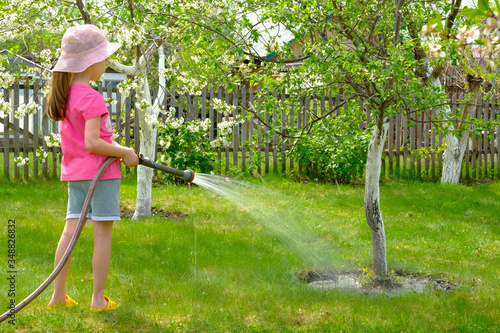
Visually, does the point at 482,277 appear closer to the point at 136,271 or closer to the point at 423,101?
the point at 423,101

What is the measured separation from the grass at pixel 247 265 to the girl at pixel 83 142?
0.44 meters

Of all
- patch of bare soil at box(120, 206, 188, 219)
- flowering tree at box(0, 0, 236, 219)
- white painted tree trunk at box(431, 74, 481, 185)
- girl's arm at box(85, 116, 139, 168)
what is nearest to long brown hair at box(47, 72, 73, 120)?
girl's arm at box(85, 116, 139, 168)

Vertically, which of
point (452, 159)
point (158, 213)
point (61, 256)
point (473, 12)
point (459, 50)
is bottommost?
point (158, 213)

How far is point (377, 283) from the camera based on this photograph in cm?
425

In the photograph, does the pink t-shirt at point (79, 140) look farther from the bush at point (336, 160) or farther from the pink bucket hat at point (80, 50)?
the bush at point (336, 160)

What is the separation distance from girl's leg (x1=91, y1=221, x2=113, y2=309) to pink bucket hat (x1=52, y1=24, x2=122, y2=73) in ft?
3.07

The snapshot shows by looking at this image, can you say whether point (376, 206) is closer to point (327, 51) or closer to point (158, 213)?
point (327, 51)

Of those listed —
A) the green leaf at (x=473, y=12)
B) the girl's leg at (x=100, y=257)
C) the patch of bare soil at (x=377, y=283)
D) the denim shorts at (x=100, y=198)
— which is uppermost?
the green leaf at (x=473, y=12)

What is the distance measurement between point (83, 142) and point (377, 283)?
99.4 inches

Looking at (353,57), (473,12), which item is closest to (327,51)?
(353,57)

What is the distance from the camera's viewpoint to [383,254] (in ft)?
14.3

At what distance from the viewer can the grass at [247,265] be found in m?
3.24

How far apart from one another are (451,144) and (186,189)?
466 centimetres

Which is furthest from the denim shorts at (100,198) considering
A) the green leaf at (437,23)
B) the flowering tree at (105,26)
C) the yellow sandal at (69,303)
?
the green leaf at (437,23)
